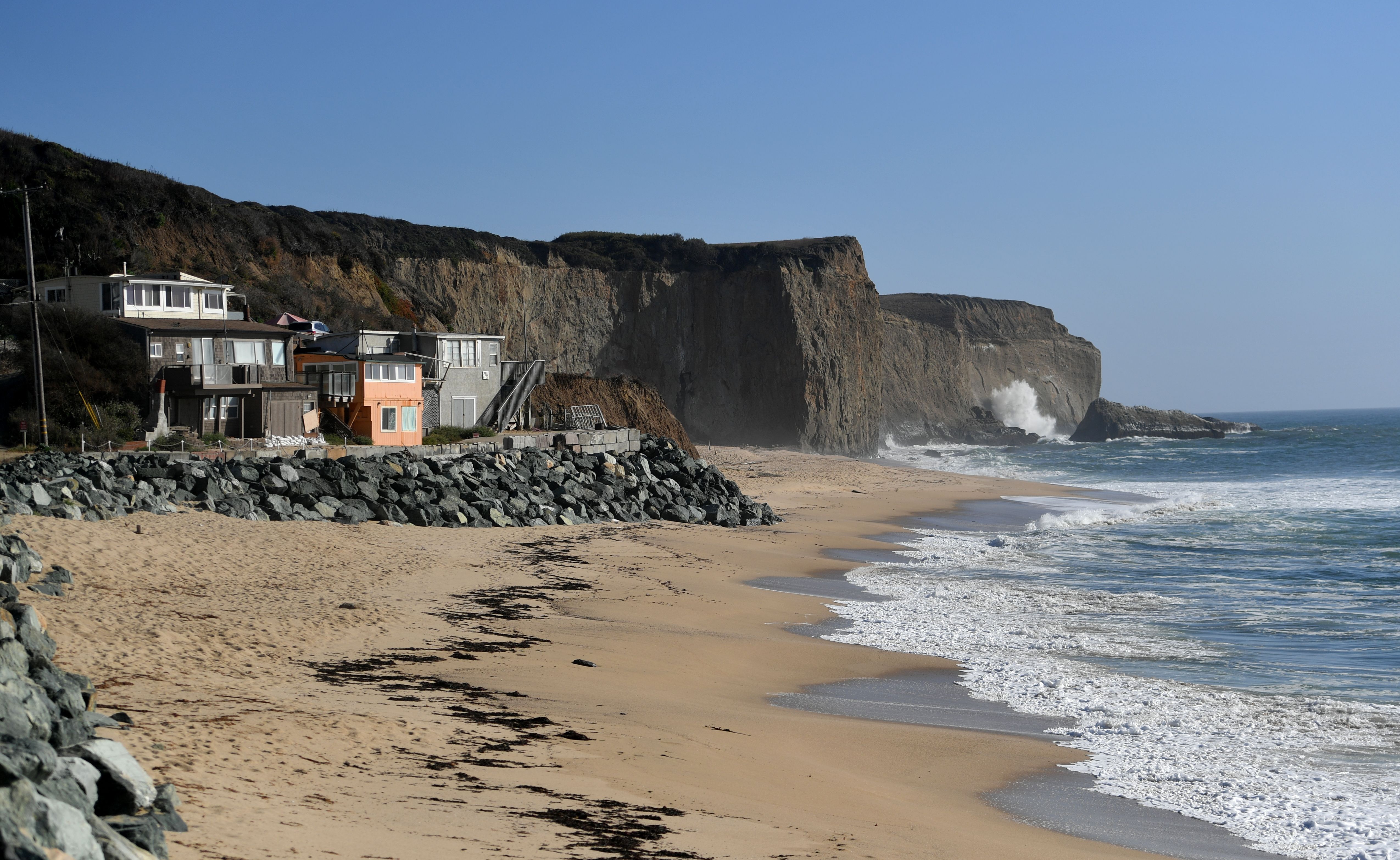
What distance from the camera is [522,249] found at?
6819cm

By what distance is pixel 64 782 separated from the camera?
4.39 meters

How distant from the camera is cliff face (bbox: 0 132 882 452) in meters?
45.5

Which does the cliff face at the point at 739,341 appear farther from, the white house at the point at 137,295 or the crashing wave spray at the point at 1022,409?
the crashing wave spray at the point at 1022,409

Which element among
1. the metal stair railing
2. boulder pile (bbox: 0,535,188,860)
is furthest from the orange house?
boulder pile (bbox: 0,535,188,860)

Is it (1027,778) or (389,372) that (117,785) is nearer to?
(1027,778)

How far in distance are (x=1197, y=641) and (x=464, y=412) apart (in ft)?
83.1

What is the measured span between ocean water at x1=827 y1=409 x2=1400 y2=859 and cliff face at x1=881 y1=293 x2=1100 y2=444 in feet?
207

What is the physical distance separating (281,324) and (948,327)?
86.4 metres

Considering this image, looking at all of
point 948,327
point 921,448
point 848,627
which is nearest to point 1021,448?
point 921,448

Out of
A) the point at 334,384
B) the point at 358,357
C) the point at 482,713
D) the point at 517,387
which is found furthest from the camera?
the point at 517,387

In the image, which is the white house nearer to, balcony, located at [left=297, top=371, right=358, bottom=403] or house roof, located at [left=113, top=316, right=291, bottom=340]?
house roof, located at [left=113, top=316, right=291, bottom=340]

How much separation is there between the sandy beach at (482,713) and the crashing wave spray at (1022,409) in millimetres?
100709

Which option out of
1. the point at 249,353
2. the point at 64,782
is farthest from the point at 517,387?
the point at 64,782

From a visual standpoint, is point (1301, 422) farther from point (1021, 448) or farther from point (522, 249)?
point (522, 249)
